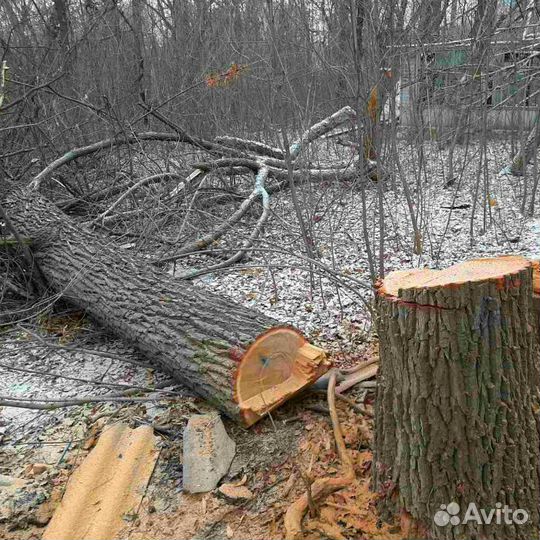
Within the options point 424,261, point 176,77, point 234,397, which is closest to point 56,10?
point 176,77

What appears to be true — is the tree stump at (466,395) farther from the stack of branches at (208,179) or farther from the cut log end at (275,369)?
the stack of branches at (208,179)

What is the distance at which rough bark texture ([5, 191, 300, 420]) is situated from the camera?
224 cm

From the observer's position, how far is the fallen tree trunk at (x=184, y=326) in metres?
2.15

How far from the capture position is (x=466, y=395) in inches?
52.6

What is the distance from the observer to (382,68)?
276 centimetres

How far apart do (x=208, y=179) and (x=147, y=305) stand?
2.60m

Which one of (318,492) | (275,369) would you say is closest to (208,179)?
(275,369)

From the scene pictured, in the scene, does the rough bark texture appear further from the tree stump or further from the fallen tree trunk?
the tree stump

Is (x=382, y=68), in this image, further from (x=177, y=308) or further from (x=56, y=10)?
(x=56, y=10)

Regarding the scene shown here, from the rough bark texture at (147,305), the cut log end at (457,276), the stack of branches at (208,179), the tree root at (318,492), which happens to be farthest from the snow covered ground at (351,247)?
the cut log end at (457,276)

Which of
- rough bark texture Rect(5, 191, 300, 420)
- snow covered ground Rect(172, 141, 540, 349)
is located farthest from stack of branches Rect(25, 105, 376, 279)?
rough bark texture Rect(5, 191, 300, 420)

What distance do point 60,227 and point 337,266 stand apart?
2.02 meters

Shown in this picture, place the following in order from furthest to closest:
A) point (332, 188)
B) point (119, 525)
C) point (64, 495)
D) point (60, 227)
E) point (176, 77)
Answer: point (176, 77), point (332, 188), point (60, 227), point (64, 495), point (119, 525)

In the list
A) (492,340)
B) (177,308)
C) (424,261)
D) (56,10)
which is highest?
(56,10)
